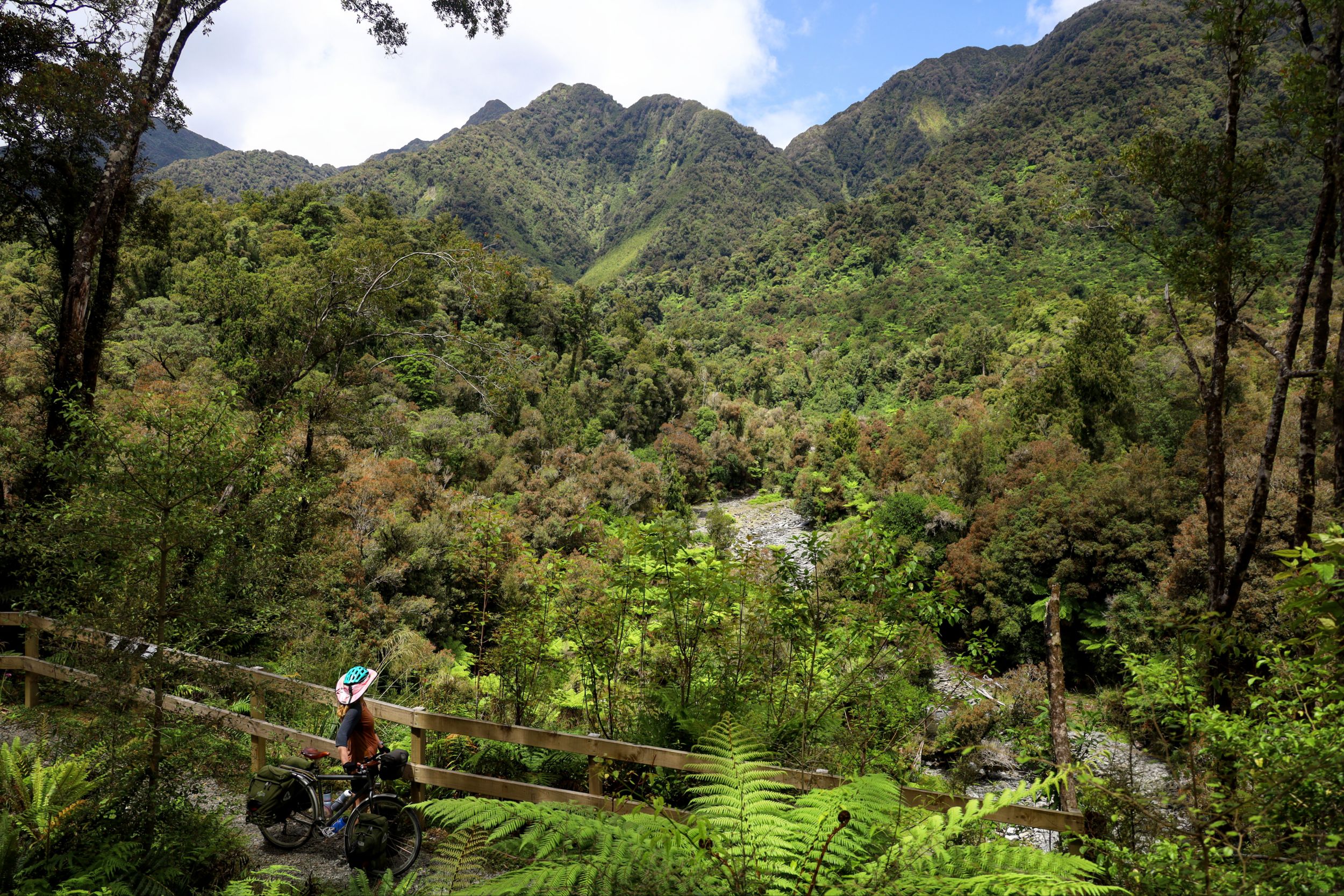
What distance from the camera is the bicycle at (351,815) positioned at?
4.07m

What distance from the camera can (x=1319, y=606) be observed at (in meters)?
1.93

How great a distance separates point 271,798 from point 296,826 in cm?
36

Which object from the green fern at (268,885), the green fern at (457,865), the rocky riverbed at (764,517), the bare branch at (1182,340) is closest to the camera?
the green fern at (457,865)

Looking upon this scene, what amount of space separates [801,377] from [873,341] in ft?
28.9

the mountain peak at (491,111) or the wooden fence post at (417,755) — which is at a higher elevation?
the mountain peak at (491,111)

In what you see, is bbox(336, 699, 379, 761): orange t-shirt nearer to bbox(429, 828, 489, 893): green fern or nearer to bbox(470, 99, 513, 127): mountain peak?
bbox(429, 828, 489, 893): green fern

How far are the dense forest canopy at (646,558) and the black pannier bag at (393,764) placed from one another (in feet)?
2.26

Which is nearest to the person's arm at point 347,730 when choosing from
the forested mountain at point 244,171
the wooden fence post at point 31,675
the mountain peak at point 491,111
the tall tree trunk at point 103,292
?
the wooden fence post at point 31,675

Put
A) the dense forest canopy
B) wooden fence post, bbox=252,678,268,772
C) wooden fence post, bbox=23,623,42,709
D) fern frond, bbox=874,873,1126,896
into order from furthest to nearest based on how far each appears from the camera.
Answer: wooden fence post, bbox=23,623,42,709
wooden fence post, bbox=252,678,268,772
the dense forest canopy
fern frond, bbox=874,873,1126,896

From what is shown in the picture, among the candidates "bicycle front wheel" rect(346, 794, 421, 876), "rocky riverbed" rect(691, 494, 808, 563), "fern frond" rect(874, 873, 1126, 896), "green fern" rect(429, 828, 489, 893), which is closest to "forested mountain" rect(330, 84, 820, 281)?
"rocky riverbed" rect(691, 494, 808, 563)

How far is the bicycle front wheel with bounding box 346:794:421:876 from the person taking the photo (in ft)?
13.0

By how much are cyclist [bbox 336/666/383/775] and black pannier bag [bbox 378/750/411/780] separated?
252 mm

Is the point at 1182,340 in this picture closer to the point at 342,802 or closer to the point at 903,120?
the point at 342,802

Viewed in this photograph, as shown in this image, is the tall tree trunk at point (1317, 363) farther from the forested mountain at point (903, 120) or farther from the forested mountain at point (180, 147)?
the forested mountain at point (903, 120)
